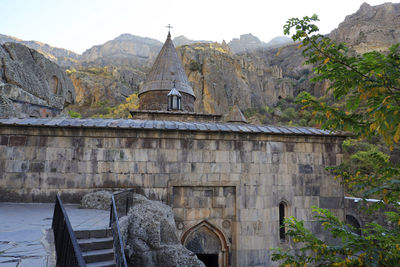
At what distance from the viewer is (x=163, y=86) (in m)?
13.2

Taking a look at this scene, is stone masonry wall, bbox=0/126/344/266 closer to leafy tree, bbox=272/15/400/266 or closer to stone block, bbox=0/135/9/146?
stone block, bbox=0/135/9/146

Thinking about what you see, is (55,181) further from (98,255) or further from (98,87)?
(98,87)

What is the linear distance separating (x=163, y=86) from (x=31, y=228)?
35.3 feet

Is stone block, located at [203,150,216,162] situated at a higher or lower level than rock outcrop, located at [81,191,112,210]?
higher

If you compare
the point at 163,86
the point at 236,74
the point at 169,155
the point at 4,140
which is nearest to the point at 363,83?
the point at 169,155

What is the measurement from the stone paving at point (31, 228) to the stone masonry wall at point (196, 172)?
699 mm

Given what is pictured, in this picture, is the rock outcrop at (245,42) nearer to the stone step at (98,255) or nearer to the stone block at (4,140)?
the stone block at (4,140)

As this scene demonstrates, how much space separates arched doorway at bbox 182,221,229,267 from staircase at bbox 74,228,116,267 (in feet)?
8.92

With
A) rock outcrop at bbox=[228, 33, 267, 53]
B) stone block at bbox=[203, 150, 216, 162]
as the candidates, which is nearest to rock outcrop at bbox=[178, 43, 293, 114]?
stone block at bbox=[203, 150, 216, 162]

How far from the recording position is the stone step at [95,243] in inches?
115

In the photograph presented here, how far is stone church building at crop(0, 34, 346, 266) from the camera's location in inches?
206

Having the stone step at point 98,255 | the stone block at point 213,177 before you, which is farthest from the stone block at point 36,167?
the stone block at point 213,177

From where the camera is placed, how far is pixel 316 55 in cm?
289

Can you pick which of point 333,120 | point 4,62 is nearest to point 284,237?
point 333,120
